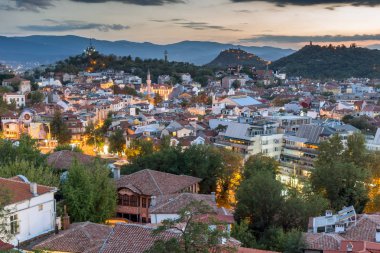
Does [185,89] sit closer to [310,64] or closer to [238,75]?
[238,75]

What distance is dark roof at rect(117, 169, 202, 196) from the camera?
24891 mm

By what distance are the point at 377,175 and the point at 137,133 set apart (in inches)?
984

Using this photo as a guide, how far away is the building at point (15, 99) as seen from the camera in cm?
7456

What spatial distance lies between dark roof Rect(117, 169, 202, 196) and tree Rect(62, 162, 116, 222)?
2277mm

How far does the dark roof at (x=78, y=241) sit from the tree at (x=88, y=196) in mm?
4278

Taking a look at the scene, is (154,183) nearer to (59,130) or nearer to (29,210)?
(29,210)

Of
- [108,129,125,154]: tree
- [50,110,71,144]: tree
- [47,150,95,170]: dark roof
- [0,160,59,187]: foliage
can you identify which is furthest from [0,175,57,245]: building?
[50,110,71,144]: tree

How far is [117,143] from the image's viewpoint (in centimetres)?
4894

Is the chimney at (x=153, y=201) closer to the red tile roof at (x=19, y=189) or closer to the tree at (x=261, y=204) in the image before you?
the tree at (x=261, y=204)

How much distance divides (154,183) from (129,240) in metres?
11.7

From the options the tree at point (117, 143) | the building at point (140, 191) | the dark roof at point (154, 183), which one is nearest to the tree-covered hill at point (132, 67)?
the tree at point (117, 143)

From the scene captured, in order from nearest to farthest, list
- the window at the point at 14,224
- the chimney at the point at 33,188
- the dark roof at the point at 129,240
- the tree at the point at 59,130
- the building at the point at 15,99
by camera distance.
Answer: the dark roof at the point at 129,240
the window at the point at 14,224
the chimney at the point at 33,188
the tree at the point at 59,130
the building at the point at 15,99

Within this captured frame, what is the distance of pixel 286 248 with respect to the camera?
17953mm

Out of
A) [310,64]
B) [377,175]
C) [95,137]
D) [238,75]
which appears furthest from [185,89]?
[310,64]
